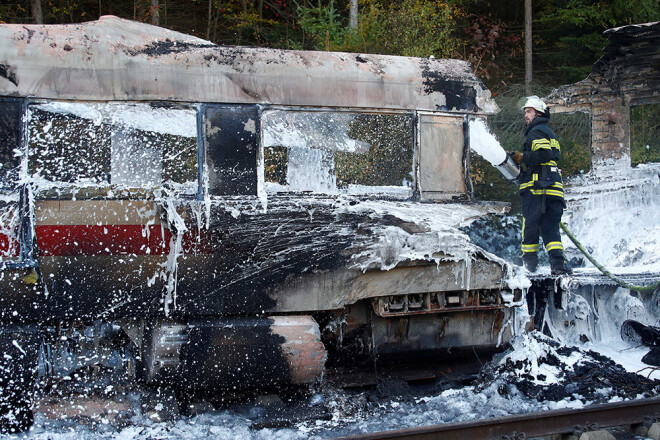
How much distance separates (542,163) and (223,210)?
3.47 meters

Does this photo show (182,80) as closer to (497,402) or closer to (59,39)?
(59,39)

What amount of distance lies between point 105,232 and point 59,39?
144 cm

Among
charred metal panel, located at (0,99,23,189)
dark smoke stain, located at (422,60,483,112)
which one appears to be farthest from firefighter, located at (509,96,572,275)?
charred metal panel, located at (0,99,23,189)

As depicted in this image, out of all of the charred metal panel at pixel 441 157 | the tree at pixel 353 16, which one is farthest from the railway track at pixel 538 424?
the tree at pixel 353 16

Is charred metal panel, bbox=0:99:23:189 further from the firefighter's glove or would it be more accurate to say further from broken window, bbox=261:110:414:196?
the firefighter's glove

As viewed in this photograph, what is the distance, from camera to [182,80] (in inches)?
177

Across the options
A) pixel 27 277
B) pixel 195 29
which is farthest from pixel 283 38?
pixel 27 277

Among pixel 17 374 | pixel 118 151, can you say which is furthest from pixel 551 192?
pixel 17 374

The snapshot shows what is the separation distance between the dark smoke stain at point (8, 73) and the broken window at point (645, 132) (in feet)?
40.1

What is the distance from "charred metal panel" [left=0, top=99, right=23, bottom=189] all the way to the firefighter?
463 cm

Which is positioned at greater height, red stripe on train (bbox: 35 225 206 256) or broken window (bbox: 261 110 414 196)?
broken window (bbox: 261 110 414 196)

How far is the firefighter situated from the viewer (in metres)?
6.21

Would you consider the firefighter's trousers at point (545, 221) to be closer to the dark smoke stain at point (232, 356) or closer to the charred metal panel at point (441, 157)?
the charred metal panel at point (441, 157)

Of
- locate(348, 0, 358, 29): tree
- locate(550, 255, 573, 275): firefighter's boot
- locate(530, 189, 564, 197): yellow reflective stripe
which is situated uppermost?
locate(348, 0, 358, 29): tree
